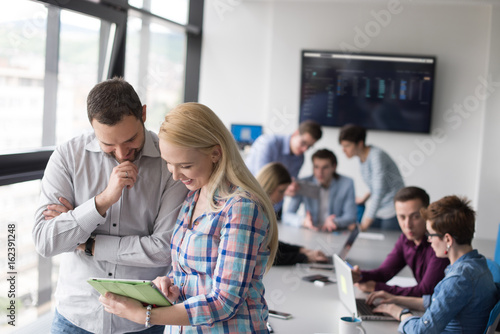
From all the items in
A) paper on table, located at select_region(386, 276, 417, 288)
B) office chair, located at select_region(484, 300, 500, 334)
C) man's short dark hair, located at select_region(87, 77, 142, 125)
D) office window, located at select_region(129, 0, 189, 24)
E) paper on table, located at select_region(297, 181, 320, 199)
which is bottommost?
paper on table, located at select_region(386, 276, 417, 288)

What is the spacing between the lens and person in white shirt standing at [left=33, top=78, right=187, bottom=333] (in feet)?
5.66

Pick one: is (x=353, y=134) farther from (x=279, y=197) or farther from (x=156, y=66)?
(x=156, y=66)

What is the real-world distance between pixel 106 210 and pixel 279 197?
1.97 metres

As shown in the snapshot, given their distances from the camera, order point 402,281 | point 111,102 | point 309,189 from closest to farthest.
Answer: point 111,102 → point 402,281 → point 309,189

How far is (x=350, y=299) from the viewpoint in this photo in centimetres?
251

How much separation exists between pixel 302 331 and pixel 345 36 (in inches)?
191

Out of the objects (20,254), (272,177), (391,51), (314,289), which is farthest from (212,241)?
(391,51)

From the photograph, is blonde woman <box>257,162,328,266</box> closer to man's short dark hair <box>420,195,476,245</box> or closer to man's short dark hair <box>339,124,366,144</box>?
man's short dark hair <box>420,195,476,245</box>

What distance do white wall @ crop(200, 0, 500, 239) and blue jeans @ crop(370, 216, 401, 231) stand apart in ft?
6.08

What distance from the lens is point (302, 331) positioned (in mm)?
2320

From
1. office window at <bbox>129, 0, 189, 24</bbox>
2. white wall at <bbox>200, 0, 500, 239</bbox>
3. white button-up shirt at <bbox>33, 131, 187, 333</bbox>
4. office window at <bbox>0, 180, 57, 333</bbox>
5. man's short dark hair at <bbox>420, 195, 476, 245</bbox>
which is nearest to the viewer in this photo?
white button-up shirt at <bbox>33, 131, 187, 333</bbox>

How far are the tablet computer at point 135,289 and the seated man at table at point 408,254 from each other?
1646 mm

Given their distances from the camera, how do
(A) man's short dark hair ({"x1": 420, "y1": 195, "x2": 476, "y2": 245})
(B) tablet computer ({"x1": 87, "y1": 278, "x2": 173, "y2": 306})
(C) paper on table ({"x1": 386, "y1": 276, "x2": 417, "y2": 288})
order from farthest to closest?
(C) paper on table ({"x1": 386, "y1": 276, "x2": 417, "y2": 288}) < (A) man's short dark hair ({"x1": 420, "y1": 195, "x2": 476, "y2": 245}) < (B) tablet computer ({"x1": 87, "y1": 278, "x2": 173, "y2": 306})

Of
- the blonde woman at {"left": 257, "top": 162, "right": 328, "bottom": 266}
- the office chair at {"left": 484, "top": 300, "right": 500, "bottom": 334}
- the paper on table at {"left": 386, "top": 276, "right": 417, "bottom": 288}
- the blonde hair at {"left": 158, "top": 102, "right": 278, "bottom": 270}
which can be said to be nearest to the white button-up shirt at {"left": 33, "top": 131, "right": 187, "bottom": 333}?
the blonde hair at {"left": 158, "top": 102, "right": 278, "bottom": 270}
